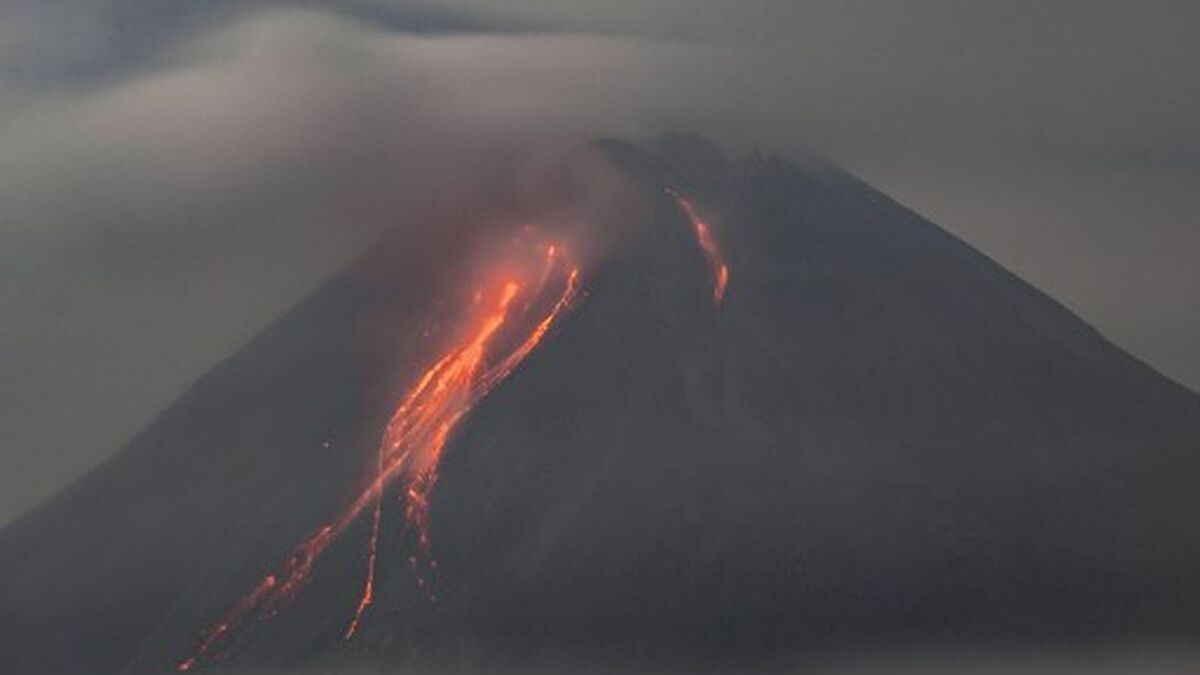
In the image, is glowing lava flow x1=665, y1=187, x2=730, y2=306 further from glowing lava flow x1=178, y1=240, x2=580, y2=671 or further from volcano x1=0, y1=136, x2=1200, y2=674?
glowing lava flow x1=178, y1=240, x2=580, y2=671

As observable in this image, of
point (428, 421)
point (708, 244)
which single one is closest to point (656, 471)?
point (428, 421)

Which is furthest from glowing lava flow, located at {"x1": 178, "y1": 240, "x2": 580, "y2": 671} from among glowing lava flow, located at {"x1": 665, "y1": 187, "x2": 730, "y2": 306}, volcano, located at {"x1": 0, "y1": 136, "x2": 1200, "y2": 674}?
glowing lava flow, located at {"x1": 665, "y1": 187, "x2": 730, "y2": 306}

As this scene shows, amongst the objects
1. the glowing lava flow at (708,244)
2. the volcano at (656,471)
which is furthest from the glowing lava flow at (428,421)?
the glowing lava flow at (708,244)

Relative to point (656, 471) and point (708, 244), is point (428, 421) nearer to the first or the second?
point (656, 471)

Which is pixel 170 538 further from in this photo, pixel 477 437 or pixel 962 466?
pixel 962 466

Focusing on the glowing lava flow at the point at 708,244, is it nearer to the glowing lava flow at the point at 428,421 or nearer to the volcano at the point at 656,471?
the volcano at the point at 656,471
